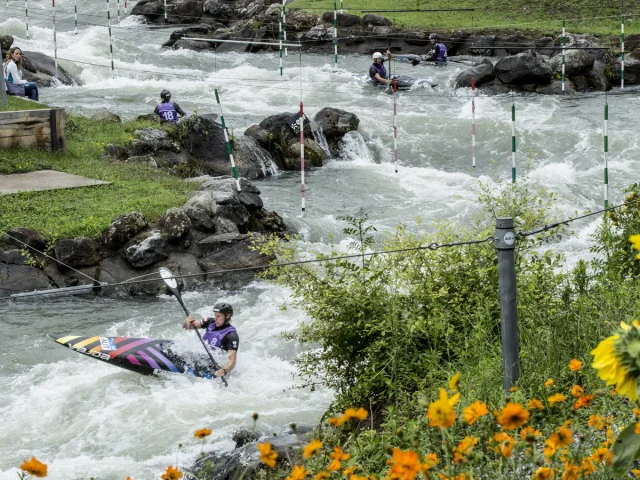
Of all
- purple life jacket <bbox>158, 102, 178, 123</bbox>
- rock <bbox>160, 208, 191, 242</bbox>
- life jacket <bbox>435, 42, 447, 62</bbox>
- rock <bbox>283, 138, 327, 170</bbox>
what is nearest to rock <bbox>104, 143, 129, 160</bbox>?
purple life jacket <bbox>158, 102, 178, 123</bbox>

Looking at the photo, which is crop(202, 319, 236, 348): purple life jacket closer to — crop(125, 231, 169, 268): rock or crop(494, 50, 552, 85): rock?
crop(125, 231, 169, 268): rock

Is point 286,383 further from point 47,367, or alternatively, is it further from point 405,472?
point 405,472


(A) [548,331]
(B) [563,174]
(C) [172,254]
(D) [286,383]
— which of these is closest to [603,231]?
(A) [548,331]

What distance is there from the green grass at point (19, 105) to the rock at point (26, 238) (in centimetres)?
363

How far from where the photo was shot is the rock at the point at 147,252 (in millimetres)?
9938

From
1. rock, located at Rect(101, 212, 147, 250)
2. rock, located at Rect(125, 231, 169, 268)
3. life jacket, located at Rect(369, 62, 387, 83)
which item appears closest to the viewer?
rock, located at Rect(125, 231, 169, 268)

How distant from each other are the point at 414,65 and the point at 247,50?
562cm

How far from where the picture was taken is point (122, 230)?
10148mm

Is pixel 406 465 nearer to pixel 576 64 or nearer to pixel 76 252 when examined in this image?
pixel 76 252

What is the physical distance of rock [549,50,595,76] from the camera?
2095 cm

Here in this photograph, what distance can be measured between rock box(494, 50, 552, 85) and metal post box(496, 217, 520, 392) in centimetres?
1697

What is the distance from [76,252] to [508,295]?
6625 millimetres

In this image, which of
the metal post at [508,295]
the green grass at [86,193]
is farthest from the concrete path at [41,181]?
the metal post at [508,295]

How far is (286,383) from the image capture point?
25.2 ft
